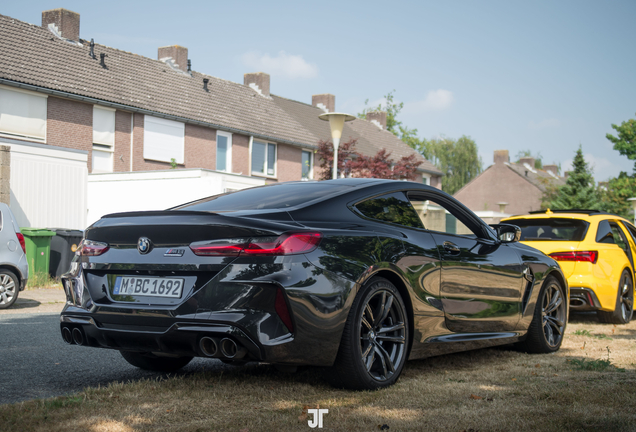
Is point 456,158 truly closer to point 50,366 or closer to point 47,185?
point 47,185

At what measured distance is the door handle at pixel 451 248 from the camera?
17.6ft

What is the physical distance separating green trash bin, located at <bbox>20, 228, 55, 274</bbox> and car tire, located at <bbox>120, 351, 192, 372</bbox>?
9320 mm

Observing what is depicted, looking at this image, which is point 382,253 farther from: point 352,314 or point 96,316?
point 96,316

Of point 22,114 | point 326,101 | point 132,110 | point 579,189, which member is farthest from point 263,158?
point 579,189

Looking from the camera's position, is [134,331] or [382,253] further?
[382,253]

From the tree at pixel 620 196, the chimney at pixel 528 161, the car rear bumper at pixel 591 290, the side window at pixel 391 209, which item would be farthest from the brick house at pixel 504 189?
the side window at pixel 391 209

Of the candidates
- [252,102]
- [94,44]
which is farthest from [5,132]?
[252,102]

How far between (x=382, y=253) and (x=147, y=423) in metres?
1.84

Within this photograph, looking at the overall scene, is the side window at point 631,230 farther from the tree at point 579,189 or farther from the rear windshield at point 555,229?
the tree at point 579,189

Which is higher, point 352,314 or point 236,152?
point 236,152

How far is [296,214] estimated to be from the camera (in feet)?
14.6

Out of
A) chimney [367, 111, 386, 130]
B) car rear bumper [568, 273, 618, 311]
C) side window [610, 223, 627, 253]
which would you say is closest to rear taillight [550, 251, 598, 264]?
car rear bumper [568, 273, 618, 311]

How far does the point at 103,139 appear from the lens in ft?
83.7

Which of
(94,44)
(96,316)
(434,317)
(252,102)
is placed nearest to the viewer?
(96,316)
